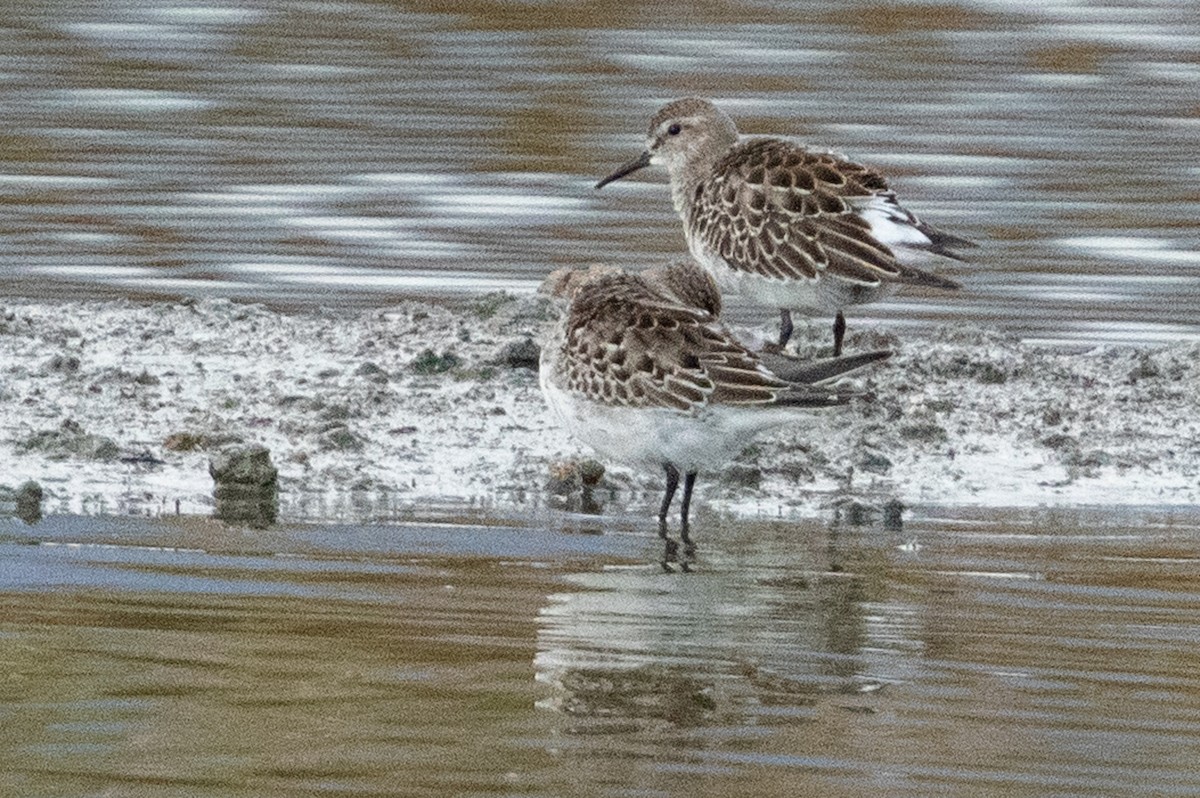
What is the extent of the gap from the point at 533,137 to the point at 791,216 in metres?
6.33

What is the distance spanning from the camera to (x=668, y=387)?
8523 millimetres

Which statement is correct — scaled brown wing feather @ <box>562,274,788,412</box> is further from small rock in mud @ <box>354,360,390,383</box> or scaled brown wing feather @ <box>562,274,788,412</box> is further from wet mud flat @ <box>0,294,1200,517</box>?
small rock in mud @ <box>354,360,390,383</box>

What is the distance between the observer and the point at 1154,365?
11.1 metres

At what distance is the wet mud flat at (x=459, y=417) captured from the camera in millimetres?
9234

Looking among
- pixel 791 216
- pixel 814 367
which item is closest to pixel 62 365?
pixel 791 216

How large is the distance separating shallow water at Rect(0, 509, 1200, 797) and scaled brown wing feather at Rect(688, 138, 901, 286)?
1.89 m

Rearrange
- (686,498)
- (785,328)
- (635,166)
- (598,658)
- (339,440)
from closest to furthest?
(598,658) < (686,498) < (339,440) < (785,328) < (635,166)

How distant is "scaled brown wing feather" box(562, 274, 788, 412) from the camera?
841 cm

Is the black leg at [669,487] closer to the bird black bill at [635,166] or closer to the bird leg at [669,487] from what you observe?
the bird leg at [669,487]

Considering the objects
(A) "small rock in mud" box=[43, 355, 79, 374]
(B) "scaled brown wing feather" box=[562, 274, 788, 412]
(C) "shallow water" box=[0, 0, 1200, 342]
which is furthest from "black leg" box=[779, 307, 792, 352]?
(A) "small rock in mud" box=[43, 355, 79, 374]

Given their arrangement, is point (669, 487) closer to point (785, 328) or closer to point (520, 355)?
point (520, 355)

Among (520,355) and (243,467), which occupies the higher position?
(520,355)

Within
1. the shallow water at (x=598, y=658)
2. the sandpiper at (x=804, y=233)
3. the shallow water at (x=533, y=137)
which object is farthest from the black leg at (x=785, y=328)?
the shallow water at (x=598, y=658)

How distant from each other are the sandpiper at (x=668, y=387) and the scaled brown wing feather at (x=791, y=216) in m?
1.72
